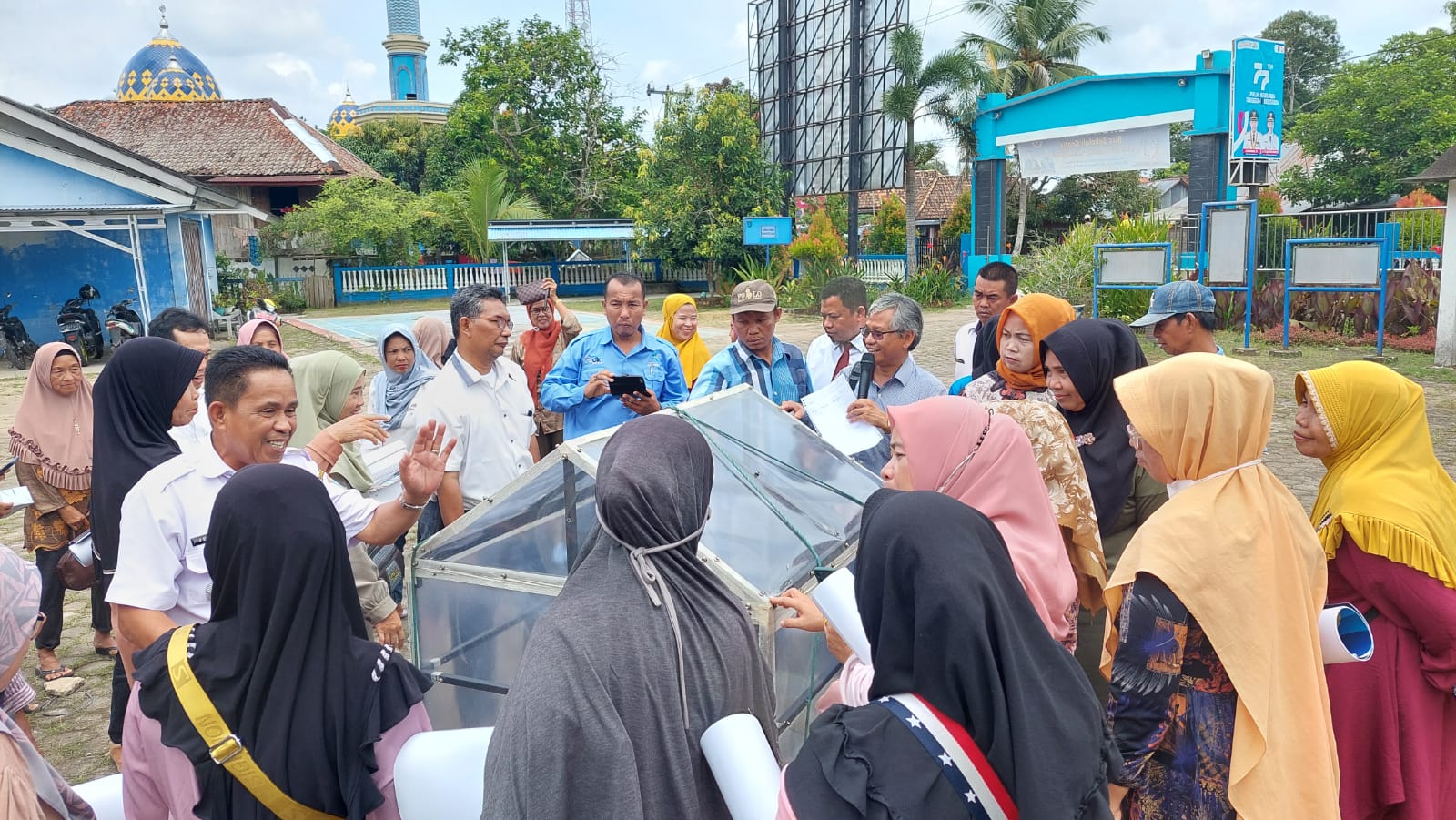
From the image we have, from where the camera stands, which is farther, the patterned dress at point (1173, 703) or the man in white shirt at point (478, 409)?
the man in white shirt at point (478, 409)

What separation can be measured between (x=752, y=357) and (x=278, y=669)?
3.02 metres

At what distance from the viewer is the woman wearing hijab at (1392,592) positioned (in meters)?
2.27

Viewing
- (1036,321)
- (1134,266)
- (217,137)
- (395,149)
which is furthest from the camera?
(395,149)

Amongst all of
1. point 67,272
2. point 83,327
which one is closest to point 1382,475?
point 83,327

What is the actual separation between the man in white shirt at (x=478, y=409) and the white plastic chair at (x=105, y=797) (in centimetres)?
174

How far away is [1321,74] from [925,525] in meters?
57.8

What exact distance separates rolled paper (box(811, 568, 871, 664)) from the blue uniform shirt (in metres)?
2.56

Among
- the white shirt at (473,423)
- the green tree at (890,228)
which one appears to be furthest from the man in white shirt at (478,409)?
the green tree at (890,228)

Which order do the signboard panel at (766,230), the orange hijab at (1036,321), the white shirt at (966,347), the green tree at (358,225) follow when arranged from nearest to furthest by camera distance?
the orange hijab at (1036,321) < the white shirt at (966,347) < the signboard panel at (766,230) < the green tree at (358,225)

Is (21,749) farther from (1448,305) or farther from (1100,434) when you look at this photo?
(1448,305)

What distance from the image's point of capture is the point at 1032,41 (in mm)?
31375

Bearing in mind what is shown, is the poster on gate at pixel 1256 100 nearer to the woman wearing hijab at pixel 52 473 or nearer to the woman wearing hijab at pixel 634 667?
the woman wearing hijab at pixel 52 473

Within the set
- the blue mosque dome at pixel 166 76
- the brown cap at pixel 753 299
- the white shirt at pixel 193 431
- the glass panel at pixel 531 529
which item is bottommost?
the glass panel at pixel 531 529

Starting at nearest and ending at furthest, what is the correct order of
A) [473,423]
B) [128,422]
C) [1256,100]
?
[128,422] < [473,423] < [1256,100]
